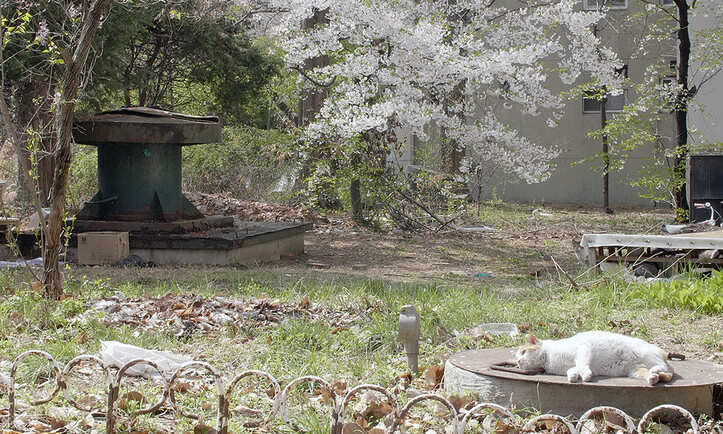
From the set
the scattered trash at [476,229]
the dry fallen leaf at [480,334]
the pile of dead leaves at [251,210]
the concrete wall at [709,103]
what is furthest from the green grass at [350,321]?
the concrete wall at [709,103]

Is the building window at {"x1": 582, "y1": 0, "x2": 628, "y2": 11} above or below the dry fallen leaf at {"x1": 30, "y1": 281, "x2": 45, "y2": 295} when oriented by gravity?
above

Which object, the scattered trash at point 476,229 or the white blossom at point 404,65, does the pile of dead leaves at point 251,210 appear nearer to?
the white blossom at point 404,65

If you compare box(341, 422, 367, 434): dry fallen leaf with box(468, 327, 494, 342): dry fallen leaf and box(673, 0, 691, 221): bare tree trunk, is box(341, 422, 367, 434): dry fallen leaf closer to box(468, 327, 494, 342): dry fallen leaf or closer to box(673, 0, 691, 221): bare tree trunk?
box(468, 327, 494, 342): dry fallen leaf

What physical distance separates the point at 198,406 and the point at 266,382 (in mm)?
521

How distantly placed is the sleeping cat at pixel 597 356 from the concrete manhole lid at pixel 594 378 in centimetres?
7

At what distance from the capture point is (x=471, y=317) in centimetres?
593

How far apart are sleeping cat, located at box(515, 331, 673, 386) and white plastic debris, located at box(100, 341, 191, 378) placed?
2032mm

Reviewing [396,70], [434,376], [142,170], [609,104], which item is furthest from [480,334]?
[609,104]

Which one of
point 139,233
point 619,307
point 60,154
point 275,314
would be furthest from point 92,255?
point 619,307

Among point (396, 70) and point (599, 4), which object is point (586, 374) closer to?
point (396, 70)

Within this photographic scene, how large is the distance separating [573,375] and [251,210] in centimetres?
1277

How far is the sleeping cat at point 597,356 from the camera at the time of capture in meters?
3.98

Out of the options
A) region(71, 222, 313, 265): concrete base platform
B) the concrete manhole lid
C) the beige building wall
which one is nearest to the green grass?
the concrete manhole lid

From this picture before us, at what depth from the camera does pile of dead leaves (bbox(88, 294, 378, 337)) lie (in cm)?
559
